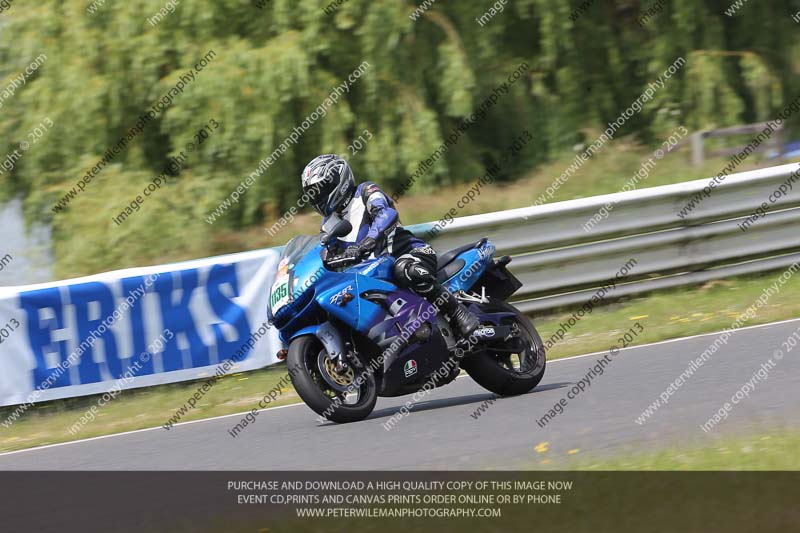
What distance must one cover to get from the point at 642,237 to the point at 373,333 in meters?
4.48

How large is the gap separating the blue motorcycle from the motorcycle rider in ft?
0.26

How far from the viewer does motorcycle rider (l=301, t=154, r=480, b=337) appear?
7.38m

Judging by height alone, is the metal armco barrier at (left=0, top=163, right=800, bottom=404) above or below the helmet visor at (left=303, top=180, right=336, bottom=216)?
below

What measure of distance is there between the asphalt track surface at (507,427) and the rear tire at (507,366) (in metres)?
0.12

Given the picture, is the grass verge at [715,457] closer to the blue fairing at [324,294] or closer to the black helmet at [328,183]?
the blue fairing at [324,294]

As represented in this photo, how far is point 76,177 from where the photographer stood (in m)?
13.6

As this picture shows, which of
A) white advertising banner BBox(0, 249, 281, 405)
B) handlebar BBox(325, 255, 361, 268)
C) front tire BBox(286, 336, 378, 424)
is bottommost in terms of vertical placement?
white advertising banner BBox(0, 249, 281, 405)

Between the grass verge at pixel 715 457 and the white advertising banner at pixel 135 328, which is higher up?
the grass verge at pixel 715 457

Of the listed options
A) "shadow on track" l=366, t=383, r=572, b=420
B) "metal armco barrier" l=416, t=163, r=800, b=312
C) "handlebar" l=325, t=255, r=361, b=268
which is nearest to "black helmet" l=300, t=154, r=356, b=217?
"handlebar" l=325, t=255, r=361, b=268

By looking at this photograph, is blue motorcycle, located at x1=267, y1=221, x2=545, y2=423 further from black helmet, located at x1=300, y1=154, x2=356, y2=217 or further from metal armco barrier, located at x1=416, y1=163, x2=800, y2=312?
metal armco barrier, located at x1=416, y1=163, x2=800, y2=312

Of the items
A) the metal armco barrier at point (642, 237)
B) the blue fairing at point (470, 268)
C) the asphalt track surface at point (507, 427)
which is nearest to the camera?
the asphalt track surface at point (507, 427)

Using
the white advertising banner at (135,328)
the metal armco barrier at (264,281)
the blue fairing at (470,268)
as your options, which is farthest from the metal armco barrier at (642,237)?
the blue fairing at (470,268)

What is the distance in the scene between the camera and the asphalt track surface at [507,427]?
243 inches
